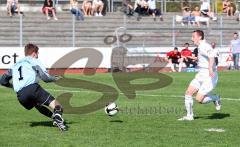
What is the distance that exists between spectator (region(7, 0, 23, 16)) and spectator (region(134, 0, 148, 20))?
681 cm

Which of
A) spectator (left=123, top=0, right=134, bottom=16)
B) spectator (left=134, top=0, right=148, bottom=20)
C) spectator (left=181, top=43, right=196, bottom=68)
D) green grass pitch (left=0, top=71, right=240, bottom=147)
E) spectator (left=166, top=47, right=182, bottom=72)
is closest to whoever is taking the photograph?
green grass pitch (left=0, top=71, right=240, bottom=147)

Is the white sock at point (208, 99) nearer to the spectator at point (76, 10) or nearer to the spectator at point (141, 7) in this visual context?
the spectator at point (76, 10)

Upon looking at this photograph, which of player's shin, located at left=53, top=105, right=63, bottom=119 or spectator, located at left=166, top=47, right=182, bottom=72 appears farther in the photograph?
spectator, located at left=166, top=47, right=182, bottom=72

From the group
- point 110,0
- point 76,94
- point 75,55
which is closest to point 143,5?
point 110,0

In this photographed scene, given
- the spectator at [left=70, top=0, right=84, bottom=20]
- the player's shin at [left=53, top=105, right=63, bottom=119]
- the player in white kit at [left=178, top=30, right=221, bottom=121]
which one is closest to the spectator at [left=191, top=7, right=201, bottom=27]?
the spectator at [left=70, top=0, right=84, bottom=20]

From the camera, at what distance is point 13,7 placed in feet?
123

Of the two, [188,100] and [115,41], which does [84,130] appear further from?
[115,41]

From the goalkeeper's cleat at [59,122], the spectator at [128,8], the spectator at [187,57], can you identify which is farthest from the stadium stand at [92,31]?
the goalkeeper's cleat at [59,122]

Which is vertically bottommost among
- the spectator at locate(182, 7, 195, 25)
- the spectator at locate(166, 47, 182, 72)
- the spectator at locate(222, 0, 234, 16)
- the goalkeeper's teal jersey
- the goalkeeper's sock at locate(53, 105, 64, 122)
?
the spectator at locate(166, 47, 182, 72)

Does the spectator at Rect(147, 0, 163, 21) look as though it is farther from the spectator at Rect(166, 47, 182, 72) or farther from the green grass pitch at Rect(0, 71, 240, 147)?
the green grass pitch at Rect(0, 71, 240, 147)

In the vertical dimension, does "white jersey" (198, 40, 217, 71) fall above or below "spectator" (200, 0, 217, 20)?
below

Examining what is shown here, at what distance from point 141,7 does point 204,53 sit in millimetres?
26343

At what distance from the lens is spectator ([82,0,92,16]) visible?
3913 centimetres

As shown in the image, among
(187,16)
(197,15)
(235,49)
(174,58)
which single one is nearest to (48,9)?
(187,16)
